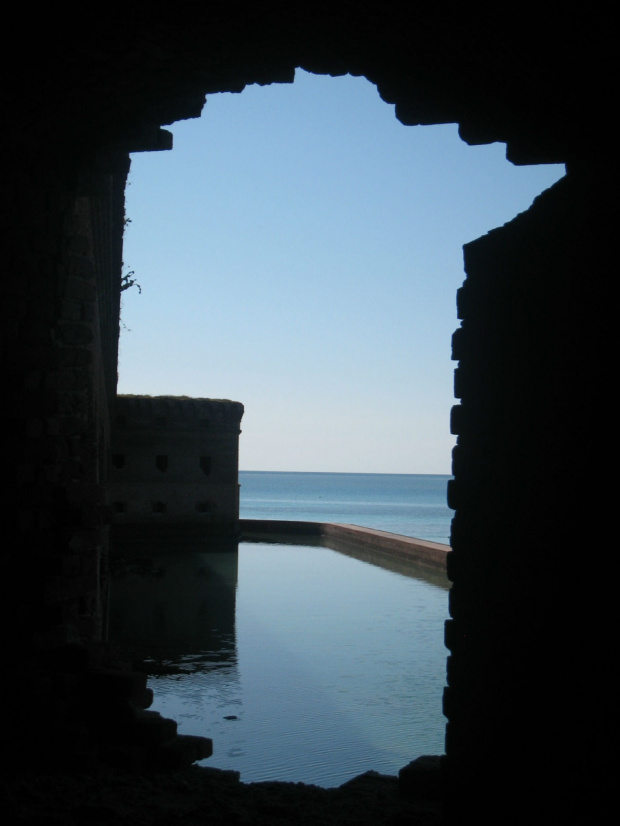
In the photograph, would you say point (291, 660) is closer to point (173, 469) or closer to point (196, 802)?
point (196, 802)

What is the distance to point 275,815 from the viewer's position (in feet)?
14.3

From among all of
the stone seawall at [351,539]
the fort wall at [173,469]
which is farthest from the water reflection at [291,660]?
the fort wall at [173,469]

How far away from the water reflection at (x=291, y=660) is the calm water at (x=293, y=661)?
3 centimetres

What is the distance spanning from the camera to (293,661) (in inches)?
530

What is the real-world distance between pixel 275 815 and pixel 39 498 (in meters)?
2.24

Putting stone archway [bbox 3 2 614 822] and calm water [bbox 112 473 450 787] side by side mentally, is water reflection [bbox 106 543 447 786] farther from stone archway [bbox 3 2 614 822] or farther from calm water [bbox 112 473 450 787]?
stone archway [bbox 3 2 614 822]

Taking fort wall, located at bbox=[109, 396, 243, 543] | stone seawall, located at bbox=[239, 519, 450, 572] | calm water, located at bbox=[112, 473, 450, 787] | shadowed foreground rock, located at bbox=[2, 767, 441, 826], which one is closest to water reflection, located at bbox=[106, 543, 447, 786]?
calm water, located at bbox=[112, 473, 450, 787]

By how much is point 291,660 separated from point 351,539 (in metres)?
18.8

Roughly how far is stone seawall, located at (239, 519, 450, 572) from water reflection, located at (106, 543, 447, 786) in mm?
1113

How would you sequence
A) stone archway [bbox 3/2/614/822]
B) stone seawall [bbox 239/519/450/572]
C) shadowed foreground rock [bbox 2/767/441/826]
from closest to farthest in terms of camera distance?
1. stone archway [bbox 3/2/614/822]
2. shadowed foreground rock [bbox 2/767/441/826]
3. stone seawall [bbox 239/519/450/572]

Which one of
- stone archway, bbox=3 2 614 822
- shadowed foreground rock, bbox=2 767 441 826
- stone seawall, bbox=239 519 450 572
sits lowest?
stone seawall, bbox=239 519 450 572

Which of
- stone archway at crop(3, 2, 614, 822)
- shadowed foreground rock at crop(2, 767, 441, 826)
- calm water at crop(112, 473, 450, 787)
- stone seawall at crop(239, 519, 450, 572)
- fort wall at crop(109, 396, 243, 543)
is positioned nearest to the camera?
stone archway at crop(3, 2, 614, 822)

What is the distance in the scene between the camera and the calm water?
892 centimetres

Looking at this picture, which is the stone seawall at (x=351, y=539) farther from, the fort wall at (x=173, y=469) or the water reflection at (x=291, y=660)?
the fort wall at (x=173, y=469)
